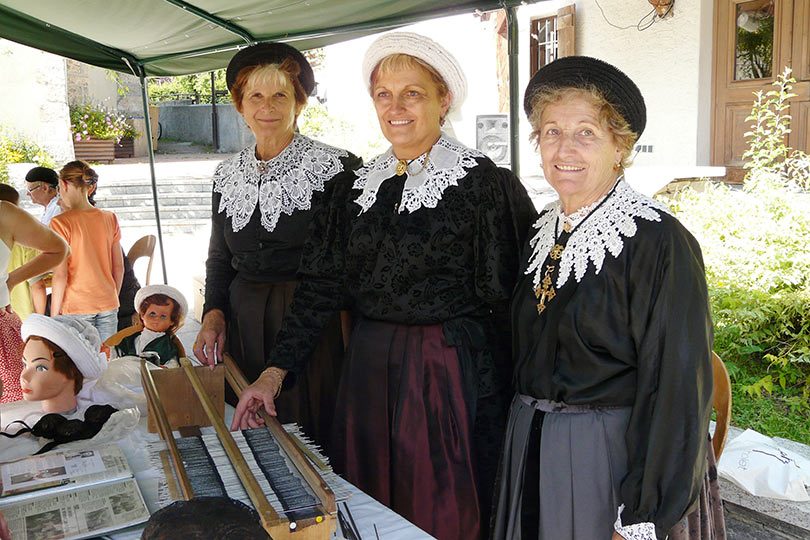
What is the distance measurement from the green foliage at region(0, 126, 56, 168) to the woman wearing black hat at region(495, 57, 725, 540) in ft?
44.0

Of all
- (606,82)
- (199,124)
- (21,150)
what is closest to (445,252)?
(606,82)

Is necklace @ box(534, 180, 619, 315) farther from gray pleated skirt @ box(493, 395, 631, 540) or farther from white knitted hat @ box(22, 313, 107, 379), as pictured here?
white knitted hat @ box(22, 313, 107, 379)

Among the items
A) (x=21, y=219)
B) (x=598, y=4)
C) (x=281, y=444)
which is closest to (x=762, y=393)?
(x=281, y=444)

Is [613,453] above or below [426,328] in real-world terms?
below

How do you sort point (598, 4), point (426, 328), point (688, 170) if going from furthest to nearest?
1. point (598, 4)
2. point (688, 170)
3. point (426, 328)

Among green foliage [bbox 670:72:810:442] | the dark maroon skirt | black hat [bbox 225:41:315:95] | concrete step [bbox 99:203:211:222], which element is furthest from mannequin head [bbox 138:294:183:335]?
concrete step [bbox 99:203:211:222]

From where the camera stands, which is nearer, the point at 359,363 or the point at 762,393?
the point at 359,363

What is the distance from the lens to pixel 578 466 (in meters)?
1.61

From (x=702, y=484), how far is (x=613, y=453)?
0.20m

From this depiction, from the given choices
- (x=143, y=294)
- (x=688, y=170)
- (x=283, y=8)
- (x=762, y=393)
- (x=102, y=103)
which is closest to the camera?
(x=143, y=294)

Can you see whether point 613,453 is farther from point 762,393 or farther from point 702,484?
point 762,393

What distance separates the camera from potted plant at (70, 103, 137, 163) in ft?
56.2

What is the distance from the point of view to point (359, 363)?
82.7 inches

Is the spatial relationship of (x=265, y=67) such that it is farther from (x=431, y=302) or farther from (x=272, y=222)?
(x=431, y=302)
